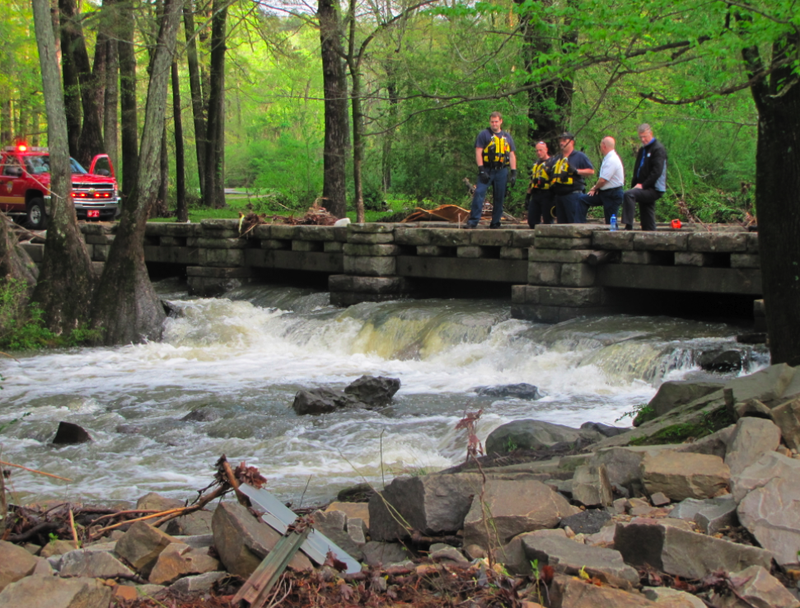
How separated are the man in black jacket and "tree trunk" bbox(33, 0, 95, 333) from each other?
8588 mm

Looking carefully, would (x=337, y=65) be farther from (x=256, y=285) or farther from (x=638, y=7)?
(x=638, y=7)

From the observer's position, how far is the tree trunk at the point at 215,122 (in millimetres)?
23250

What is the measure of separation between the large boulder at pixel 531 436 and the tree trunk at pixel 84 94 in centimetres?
1874

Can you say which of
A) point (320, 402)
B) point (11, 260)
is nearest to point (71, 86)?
point (11, 260)

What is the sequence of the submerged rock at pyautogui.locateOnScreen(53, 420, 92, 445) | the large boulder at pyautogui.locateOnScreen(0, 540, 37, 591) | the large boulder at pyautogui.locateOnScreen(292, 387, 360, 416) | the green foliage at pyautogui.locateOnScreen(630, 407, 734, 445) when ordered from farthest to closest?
the large boulder at pyautogui.locateOnScreen(292, 387, 360, 416) < the submerged rock at pyautogui.locateOnScreen(53, 420, 92, 445) < the green foliage at pyautogui.locateOnScreen(630, 407, 734, 445) < the large boulder at pyautogui.locateOnScreen(0, 540, 37, 591)

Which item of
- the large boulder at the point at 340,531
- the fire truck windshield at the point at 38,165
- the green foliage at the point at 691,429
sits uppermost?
the fire truck windshield at the point at 38,165

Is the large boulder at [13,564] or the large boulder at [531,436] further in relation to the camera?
the large boulder at [531,436]

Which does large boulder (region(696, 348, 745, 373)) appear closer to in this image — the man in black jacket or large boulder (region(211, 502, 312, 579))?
the man in black jacket

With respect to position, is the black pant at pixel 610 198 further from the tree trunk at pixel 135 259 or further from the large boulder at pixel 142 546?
the large boulder at pixel 142 546

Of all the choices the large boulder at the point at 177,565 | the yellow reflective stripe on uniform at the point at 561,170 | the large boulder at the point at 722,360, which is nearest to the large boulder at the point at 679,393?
the large boulder at the point at 722,360

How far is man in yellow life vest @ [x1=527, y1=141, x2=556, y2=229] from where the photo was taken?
1238 cm

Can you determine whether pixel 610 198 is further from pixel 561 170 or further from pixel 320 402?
Result: pixel 320 402

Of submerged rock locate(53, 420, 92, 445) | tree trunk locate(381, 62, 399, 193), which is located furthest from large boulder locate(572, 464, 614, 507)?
tree trunk locate(381, 62, 399, 193)

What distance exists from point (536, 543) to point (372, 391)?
5.66m
